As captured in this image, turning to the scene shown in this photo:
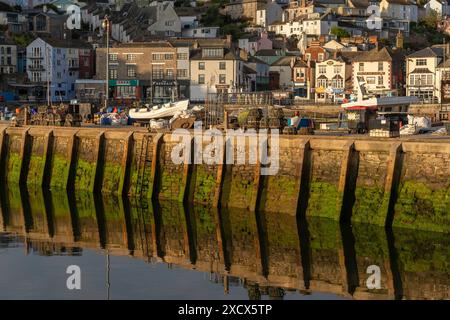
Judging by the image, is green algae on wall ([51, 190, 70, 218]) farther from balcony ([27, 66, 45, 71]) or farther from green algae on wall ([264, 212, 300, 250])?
balcony ([27, 66, 45, 71])

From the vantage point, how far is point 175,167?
48.1 metres

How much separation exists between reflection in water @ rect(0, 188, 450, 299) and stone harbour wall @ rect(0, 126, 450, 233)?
2.51 ft

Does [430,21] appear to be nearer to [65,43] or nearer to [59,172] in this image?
[65,43]

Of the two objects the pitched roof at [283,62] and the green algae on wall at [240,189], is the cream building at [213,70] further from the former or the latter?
the green algae on wall at [240,189]

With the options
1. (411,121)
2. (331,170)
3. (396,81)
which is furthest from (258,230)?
(396,81)

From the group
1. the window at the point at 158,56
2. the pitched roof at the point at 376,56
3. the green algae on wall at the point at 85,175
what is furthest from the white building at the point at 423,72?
the green algae on wall at the point at 85,175

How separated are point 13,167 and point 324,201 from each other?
75.4 ft

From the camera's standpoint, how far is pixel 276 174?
44094 millimetres

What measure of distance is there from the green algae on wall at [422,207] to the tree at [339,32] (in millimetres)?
104562

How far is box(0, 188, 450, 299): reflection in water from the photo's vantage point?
33438 mm

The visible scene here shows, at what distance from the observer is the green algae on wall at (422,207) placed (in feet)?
126

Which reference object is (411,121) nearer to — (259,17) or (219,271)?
(219,271)

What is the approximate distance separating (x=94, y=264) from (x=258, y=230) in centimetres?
826
